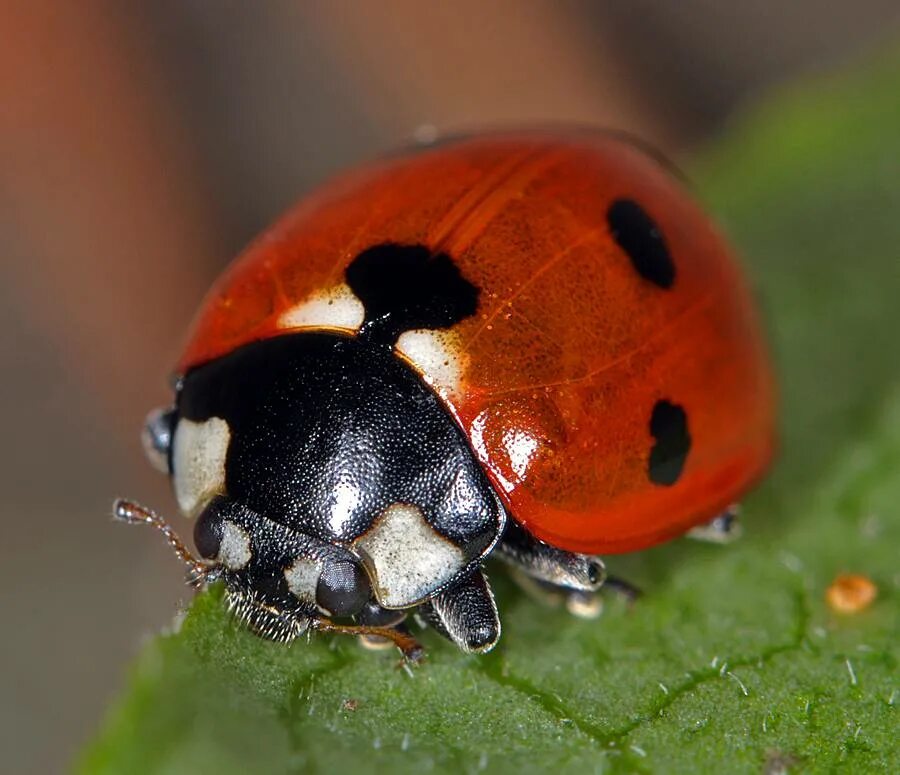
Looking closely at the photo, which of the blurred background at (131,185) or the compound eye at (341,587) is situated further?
the blurred background at (131,185)

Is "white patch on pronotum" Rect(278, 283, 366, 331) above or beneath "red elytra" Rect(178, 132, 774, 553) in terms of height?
above

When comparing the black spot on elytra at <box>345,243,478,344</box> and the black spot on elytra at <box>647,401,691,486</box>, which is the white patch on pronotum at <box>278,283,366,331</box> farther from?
the black spot on elytra at <box>647,401,691,486</box>

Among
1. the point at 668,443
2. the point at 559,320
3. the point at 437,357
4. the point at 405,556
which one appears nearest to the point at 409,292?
the point at 437,357

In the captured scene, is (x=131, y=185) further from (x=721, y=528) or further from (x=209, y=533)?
(x=721, y=528)

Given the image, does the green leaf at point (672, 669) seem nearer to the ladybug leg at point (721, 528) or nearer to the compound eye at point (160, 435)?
the ladybug leg at point (721, 528)

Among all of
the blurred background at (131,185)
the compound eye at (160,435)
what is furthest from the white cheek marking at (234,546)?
the blurred background at (131,185)

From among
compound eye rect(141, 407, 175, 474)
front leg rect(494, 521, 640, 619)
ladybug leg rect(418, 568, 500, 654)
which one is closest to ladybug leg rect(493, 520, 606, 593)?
front leg rect(494, 521, 640, 619)
